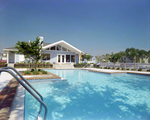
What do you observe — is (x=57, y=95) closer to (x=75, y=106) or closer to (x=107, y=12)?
(x=75, y=106)

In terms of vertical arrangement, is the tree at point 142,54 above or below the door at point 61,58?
above

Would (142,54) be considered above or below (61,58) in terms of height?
above

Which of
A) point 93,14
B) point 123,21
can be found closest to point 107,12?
point 93,14

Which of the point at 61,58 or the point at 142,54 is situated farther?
the point at 142,54

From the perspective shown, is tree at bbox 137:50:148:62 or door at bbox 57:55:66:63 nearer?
door at bbox 57:55:66:63

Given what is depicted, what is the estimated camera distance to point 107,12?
24125 millimetres

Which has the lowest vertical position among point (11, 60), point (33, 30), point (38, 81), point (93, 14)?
point (38, 81)

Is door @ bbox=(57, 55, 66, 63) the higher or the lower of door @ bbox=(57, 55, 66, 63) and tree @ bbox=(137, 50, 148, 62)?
the lower

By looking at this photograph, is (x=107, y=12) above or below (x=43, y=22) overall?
above

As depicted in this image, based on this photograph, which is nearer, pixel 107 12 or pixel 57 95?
pixel 57 95

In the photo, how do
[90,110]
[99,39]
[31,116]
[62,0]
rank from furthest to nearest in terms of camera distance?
[99,39] < [62,0] < [90,110] < [31,116]

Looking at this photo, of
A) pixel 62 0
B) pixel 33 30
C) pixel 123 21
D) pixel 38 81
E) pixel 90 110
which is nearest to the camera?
pixel 90 110

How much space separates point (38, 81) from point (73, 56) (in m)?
17.7

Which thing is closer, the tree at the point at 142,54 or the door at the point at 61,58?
the door at the point at 61,58
